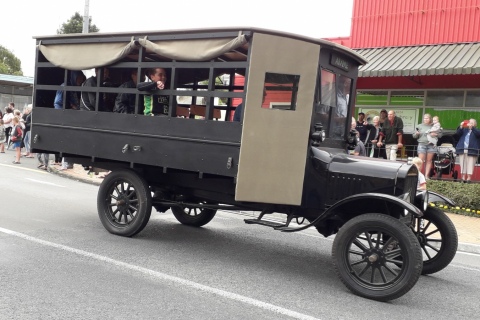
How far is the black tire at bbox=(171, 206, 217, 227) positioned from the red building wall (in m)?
10.5

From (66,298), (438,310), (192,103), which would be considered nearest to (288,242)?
(192,103)

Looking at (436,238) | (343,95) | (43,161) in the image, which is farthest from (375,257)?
(43,161)

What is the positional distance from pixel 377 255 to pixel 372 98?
12348 millimetres

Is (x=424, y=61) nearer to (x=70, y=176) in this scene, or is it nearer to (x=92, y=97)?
(x=92, y=97)

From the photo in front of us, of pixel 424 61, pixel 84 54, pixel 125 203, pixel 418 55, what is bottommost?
pixel 125 203

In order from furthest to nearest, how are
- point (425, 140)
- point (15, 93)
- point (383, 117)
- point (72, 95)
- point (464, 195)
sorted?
point (15, 93)
point (383, 117)
point (425, 140)
point (464, 195)
point (72, 95)

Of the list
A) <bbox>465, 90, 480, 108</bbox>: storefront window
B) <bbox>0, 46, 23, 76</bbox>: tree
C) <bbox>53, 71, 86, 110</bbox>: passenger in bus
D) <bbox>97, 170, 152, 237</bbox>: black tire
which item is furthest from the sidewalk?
<bbox>0, 46, 23, 76</bbox>: tree

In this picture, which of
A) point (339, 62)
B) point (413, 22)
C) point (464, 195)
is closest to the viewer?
point (339, 62)

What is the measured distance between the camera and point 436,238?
240 inches

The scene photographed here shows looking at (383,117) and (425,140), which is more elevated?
(383,117)

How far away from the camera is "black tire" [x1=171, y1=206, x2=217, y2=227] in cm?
796

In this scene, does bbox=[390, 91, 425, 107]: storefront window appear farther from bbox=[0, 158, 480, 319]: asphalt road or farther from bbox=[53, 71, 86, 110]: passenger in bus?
bbox=[53, 71, 86, 110]: passenger in bus

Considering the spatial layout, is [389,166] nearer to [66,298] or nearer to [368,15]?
[66,298]

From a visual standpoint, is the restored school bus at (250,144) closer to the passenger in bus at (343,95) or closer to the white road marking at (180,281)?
the passenger in bus at (343,95)
